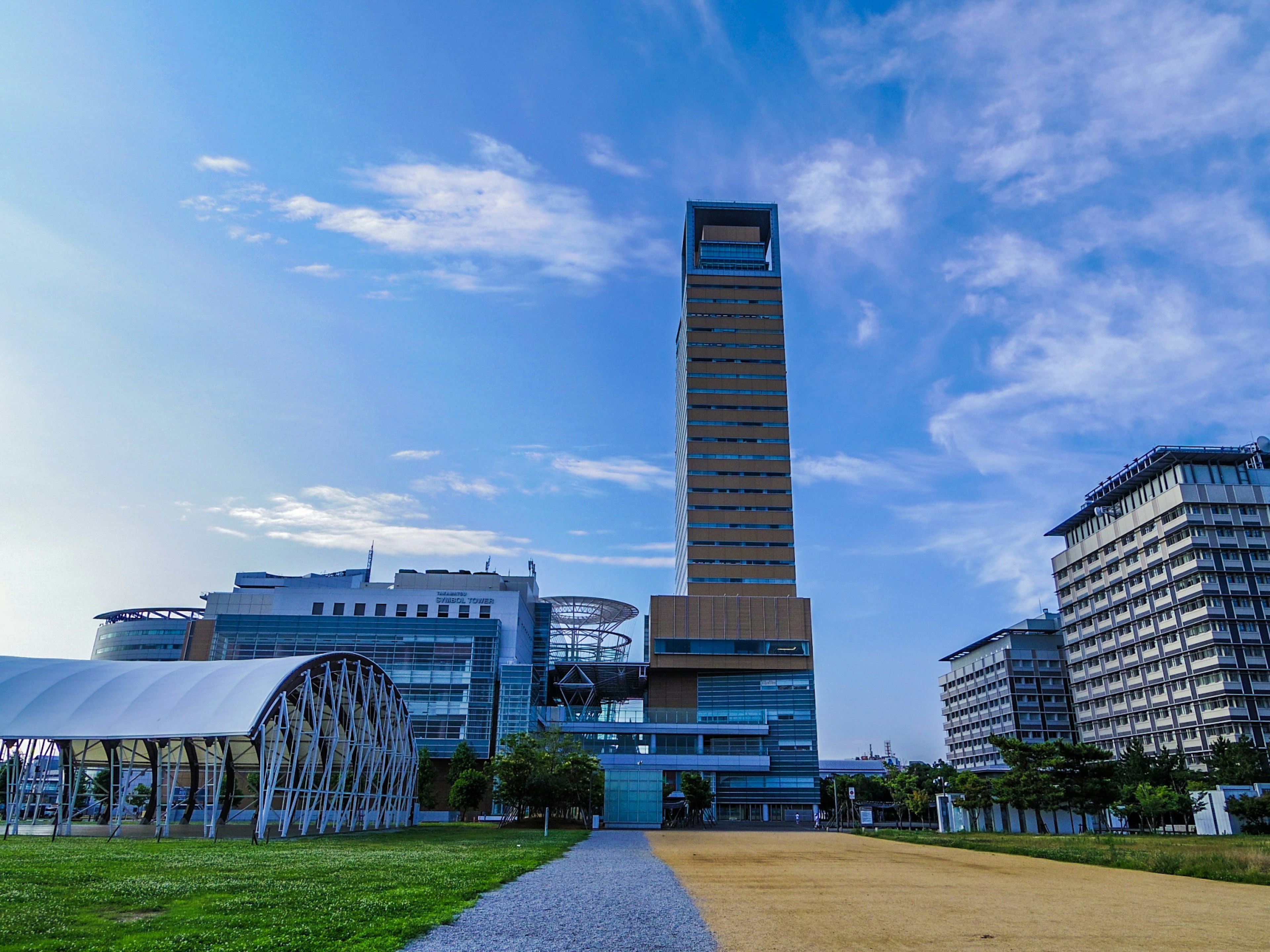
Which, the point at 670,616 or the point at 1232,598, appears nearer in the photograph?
the point at 1232,598

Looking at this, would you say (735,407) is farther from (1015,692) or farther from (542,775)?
(542,775)

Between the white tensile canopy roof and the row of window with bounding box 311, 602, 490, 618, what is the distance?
56.8 m

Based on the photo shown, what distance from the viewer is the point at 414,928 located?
44.6ft

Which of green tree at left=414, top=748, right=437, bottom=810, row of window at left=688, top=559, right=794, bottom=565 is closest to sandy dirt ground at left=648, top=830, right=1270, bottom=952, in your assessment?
green tree at left=414, top=748, right=437, bottom=810

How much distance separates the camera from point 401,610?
10700 centimetres

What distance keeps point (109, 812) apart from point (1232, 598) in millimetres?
109443

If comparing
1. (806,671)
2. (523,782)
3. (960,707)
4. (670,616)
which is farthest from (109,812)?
(960,707)

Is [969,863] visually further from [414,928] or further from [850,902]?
[414,928]

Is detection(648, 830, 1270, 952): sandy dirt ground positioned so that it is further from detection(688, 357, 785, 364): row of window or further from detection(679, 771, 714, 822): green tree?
detection(688, 357, 785, 364): row of window

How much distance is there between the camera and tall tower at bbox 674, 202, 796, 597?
428 ft

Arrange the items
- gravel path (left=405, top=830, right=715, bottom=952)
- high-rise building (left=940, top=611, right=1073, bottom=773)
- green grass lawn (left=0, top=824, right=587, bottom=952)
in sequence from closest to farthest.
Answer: green grass lawn (left=0, top=824, right=587, bottom=952) → gravel path (left=405, top=830, right=715, bottom=952) → high-rise building (left=940, top=611, right=1073, bottom=773)

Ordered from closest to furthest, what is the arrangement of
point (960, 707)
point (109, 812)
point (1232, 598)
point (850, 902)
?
point (850, 902)
point (109, 812)
point (1232, 598)
point (960, 707)

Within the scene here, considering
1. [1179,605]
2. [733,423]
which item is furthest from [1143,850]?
[733,423]

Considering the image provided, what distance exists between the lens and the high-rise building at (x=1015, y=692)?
127062mm
